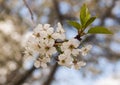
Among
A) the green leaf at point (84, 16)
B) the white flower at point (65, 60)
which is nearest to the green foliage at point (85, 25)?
the green leaf at point (84, 16)

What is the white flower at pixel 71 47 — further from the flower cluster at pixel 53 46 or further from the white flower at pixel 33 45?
the white flower at pixel 33 45

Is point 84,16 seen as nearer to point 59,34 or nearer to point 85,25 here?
point 85,25

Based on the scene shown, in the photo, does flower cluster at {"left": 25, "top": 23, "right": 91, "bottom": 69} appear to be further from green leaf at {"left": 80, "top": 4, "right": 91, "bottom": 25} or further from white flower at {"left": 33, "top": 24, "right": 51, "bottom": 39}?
green leaf at {"left": 80, "top": 4, "right": 91, "bottom": 25}

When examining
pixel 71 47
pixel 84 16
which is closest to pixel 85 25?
pixel 84 16

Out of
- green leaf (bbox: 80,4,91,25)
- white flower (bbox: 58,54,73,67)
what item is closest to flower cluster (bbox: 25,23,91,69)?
white flower (bbox: 58,54,73,67)

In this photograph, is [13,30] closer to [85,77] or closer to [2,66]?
[2,66]

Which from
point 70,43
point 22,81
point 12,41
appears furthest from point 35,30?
point 12,41
